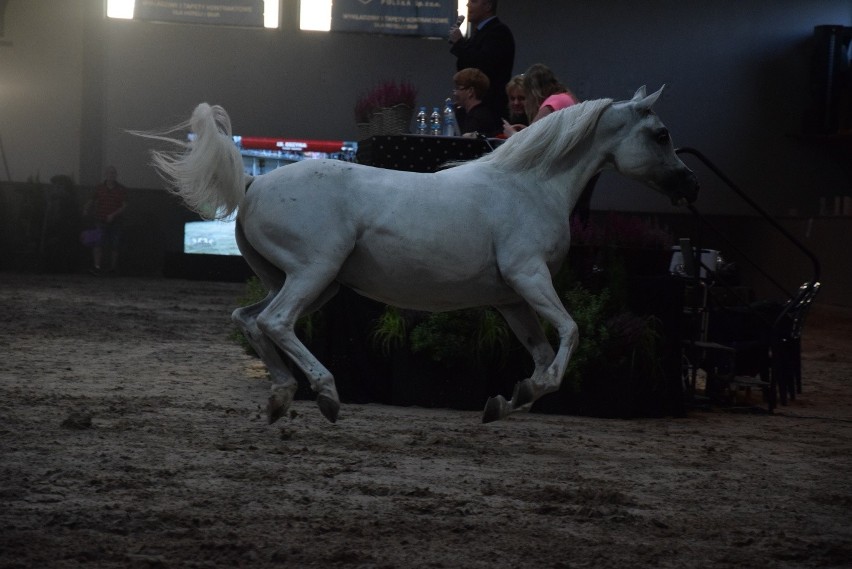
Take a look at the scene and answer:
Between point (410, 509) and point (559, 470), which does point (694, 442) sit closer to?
point (559, 470)

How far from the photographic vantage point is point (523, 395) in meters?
4.80

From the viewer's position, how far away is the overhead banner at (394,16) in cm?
1664

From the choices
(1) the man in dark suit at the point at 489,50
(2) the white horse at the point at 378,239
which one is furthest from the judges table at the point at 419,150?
(2) the white horse at the point at 378,239

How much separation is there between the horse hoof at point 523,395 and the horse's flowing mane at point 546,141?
1131mm

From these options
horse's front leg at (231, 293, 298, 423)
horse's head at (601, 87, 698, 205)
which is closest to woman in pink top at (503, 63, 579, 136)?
horse's head at (601, 87, 698, 205)

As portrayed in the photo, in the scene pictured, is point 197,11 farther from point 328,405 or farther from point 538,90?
point 328,405

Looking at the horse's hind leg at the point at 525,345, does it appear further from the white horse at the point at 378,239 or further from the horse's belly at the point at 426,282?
the horse's belly at the point at 426,282

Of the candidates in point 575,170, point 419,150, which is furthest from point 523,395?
point 419,150

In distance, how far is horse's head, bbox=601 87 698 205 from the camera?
5383 millimetres

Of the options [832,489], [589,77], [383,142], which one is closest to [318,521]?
[832,489]

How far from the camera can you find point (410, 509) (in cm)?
410

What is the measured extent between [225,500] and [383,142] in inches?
135

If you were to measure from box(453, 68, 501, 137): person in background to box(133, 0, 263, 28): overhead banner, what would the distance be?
32.4 ft

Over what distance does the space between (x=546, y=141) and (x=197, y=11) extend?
40.3 ft
